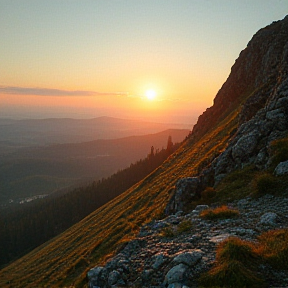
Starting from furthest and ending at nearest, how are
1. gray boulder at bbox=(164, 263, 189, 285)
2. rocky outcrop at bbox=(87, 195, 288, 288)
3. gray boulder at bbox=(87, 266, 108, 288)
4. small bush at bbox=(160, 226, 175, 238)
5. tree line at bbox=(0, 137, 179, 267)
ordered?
tree line at bbox=(0, 137, 179, 267) → small bush at bbox=(160, 226, 175, 238) → gray boulder at bbox=(87, 266, 108, 288) → rocky outcrop at bbox=(87, 195, 288, 288) → gray boulder at bbox=(164, 263, 189, 285)

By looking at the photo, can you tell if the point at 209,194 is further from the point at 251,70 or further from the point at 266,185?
the point at 251,70

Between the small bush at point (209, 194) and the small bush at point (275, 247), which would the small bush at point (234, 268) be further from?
the small bush at point (209, 194)

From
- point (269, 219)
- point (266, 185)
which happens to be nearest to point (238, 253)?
point (269, 219)

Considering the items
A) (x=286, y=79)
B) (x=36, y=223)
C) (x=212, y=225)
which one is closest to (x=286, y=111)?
(x=286, y=79)

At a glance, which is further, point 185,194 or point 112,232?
point 112,232

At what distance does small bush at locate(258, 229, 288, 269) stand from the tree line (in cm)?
10894

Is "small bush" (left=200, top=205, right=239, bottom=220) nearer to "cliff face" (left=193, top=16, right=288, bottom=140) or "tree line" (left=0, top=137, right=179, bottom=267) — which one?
"cliff face" (left=193, top=16, right=288, bottom=140)

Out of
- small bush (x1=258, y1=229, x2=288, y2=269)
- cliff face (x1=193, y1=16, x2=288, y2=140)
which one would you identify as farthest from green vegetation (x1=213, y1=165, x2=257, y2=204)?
cliff face (x1=193, y1=16, x2=288, y2=140)

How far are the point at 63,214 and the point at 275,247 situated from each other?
13879 centimetres

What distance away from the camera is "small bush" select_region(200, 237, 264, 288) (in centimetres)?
792

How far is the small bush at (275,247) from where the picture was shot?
8.70 m

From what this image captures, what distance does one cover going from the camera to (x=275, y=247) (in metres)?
9.36

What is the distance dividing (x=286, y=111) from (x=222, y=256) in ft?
52.9

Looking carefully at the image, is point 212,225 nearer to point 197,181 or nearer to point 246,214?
point 246,214
